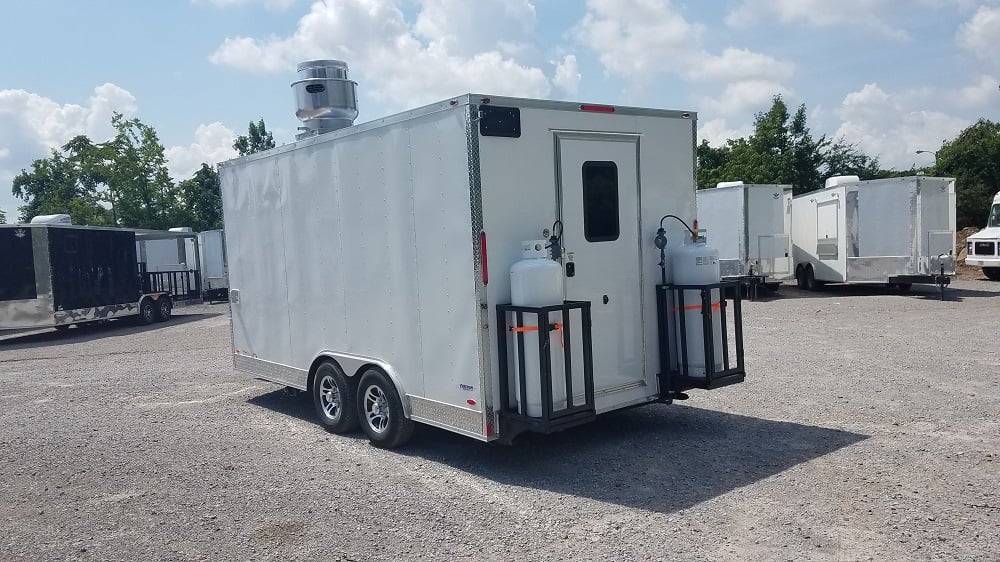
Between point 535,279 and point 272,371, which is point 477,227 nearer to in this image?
point 535,279

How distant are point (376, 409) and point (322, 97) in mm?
3678

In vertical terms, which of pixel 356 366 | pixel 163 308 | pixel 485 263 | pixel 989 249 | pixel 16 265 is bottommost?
pixel 163 308

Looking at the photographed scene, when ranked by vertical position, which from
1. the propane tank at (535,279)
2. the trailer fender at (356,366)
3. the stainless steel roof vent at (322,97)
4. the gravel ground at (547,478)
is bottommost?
the gravel ground at (547,478)

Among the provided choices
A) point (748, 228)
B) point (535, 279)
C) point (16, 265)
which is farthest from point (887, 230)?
point (16, 265)

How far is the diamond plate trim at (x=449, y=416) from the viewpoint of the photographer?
5660mm

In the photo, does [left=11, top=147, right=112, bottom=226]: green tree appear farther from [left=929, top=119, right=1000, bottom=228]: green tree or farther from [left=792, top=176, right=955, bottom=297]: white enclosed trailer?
[left=929, top=119, right=1000, bottom=228]: green tree

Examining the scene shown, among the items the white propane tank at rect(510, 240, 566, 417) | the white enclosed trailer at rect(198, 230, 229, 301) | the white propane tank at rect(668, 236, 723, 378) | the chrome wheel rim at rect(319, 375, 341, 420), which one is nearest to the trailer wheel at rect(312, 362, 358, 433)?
the chrome wheel rim at rect(319, 375, 341, 420)

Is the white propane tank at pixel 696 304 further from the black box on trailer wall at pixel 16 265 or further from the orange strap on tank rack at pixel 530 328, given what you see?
the black box on trailer wall at pixel 16 265

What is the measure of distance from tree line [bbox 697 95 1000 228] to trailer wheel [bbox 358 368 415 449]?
3016 cm

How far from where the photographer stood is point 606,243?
629cm

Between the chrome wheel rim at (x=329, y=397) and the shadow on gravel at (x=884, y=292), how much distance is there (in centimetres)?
1534

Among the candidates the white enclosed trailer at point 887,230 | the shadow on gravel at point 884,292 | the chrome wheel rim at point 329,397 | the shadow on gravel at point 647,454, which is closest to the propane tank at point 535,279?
the shadow on gravel at point 647,454

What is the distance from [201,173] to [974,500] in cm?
4058

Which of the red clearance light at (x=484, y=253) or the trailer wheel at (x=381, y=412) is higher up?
the red clearance light at (x=484, y=253)
